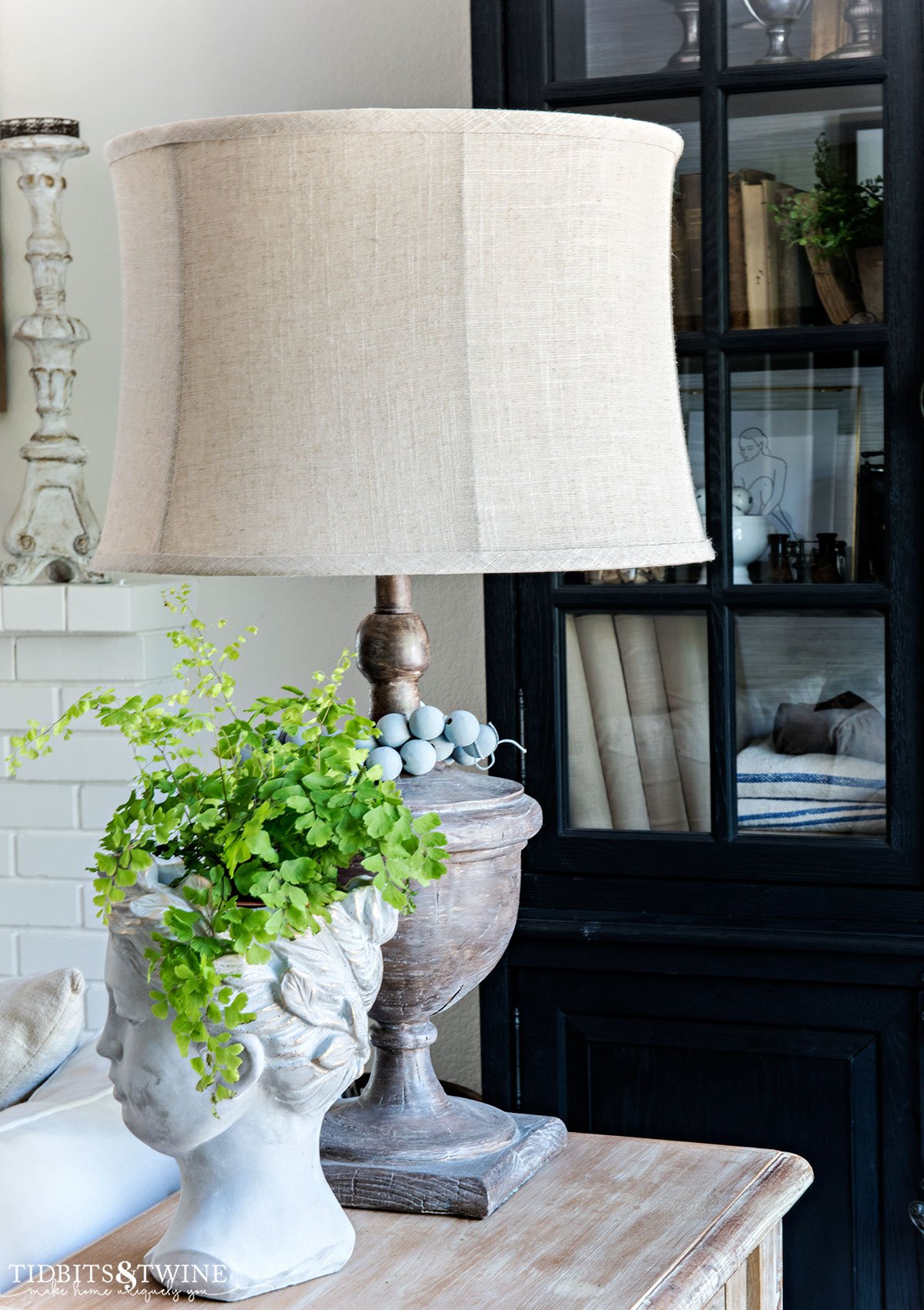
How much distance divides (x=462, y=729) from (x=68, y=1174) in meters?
0.44

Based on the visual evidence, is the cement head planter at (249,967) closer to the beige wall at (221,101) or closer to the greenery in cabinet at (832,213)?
the greenery in cabinet at (832,213)

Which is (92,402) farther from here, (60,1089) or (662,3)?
(60,1089)

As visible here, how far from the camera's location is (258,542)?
912mm

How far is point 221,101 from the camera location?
7.61 feet

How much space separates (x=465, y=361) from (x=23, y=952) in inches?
68.7

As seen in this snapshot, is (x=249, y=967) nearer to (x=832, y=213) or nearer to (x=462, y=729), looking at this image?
(x=462, y=729)

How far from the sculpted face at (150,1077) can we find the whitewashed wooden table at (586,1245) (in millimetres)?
129

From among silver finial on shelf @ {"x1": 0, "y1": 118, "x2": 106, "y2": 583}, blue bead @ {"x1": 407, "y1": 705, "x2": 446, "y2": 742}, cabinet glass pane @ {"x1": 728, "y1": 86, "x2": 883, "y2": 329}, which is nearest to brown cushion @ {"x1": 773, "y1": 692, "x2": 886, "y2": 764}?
cabinet glass pane @ {"x1": 728, "y1": 86, "x2": 883, "y2": 329}

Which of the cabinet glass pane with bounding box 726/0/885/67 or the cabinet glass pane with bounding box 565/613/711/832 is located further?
the cabinet glass pane with bounding box 565/613/711/832

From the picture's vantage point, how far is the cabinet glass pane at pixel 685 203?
1.70 m

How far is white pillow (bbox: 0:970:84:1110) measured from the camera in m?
1.25

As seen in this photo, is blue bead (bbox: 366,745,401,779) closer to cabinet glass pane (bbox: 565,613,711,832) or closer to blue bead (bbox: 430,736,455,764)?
blue bead (bbox: 430,736,455,764)

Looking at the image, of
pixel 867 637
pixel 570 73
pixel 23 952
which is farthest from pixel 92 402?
pixel 867 637

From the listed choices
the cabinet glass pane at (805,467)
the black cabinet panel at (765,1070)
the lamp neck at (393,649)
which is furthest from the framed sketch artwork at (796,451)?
the lamp neck at (393,649)
